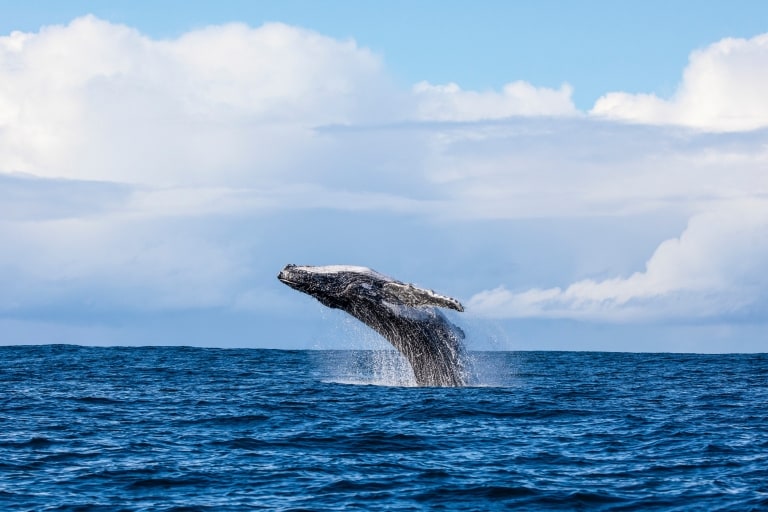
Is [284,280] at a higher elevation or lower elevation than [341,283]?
higher

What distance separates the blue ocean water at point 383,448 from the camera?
42.3ft

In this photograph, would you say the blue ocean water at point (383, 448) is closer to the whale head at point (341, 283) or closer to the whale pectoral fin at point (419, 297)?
the whale pectoral fin at point (419, 297)

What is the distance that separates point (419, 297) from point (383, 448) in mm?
5316

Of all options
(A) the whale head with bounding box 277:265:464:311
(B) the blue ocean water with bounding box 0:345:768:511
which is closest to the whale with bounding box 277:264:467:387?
(A) the whale head with bounding box 277:265:464:311

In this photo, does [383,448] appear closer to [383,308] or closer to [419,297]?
[419,297]

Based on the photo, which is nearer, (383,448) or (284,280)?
(383,448)

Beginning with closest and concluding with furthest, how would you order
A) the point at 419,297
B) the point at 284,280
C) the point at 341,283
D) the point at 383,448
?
1. the point at 383,448
2. the point at 419,297
3. the point at 341,283
4. the point at 284,280

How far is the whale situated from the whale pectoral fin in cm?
7

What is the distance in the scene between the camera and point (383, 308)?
23000mm

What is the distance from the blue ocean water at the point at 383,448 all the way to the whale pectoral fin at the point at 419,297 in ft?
6.96

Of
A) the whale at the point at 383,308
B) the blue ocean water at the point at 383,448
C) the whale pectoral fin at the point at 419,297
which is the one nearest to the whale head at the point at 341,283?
the whale at the point at 383,308

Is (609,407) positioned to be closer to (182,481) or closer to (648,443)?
(648,443)

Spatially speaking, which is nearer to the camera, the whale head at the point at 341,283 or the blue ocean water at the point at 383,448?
the blue ocean water at the point at 383,448

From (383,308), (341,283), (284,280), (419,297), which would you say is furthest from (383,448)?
(284,280)
